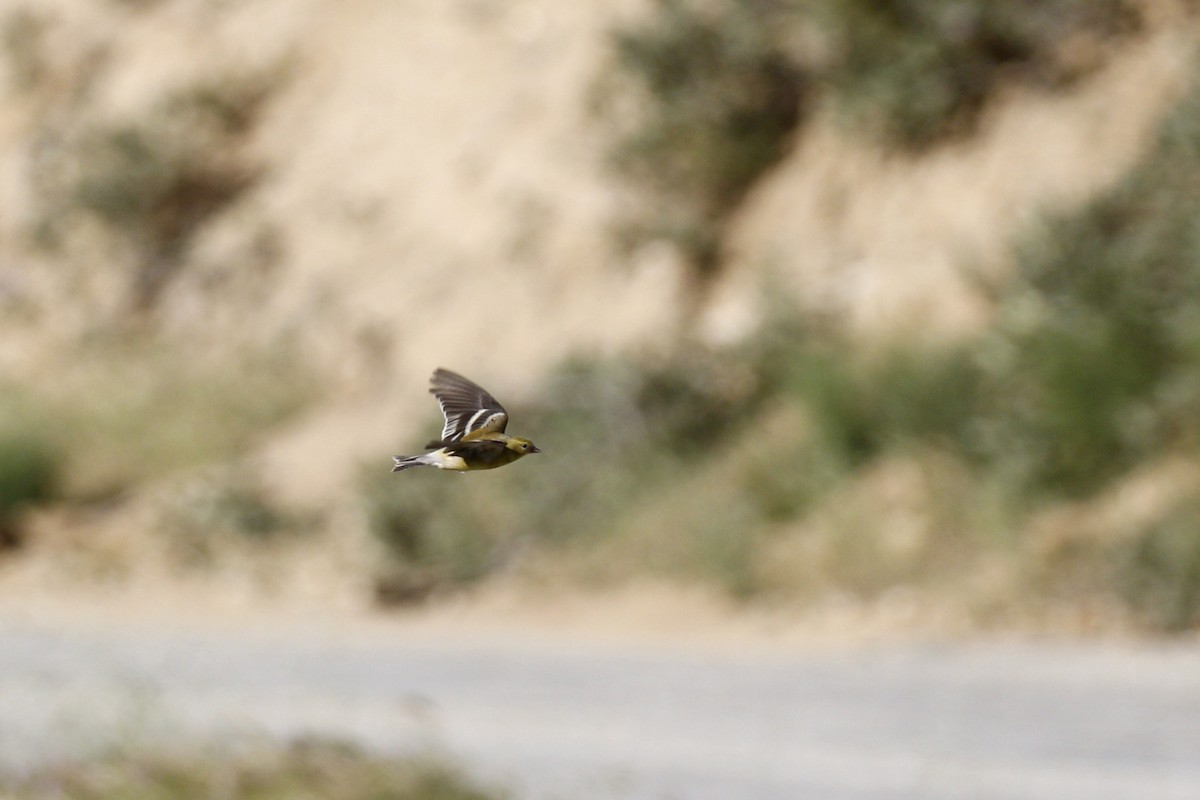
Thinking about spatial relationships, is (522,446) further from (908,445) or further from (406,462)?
(908,445)

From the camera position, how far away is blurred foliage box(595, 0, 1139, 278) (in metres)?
19.6

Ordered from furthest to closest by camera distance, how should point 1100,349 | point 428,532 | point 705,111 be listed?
point 705,111
point 428,532
point 1100,349

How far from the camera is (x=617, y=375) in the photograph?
18.1m

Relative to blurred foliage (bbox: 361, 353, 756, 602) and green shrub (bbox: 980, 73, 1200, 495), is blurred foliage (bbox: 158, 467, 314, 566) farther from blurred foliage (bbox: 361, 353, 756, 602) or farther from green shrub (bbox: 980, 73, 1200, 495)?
green shrub (bbox: 980, 73, 1200, 495)

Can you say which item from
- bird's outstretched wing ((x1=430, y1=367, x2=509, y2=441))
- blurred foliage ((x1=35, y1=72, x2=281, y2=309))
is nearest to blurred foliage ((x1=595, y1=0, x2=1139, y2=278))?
blurred foliage ((x1=35, y1=72, x2=281, y2=309))

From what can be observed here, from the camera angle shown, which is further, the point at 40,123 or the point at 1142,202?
the point at 40,123

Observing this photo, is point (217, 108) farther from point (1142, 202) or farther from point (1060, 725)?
point (1060, 725)

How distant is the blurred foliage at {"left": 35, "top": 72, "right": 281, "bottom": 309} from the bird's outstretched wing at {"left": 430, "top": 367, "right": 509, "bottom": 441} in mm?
28531

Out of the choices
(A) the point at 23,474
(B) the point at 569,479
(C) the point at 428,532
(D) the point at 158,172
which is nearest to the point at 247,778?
(B) the point at 569,479

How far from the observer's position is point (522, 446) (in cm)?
187

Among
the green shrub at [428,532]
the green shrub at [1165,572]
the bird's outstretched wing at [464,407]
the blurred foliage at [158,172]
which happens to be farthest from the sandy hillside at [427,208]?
the bird's outstretched wing at [464,407]

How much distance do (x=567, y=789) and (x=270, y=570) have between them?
41.3 feet

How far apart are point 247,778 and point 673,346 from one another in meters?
11.9

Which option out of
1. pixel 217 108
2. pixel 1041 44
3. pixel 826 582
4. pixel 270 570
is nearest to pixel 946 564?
pixel 826 582
